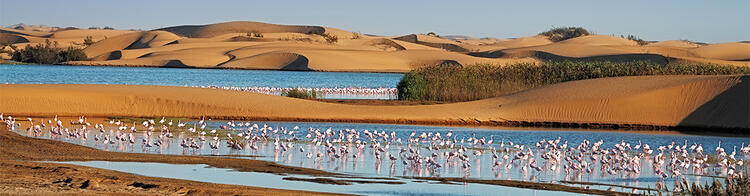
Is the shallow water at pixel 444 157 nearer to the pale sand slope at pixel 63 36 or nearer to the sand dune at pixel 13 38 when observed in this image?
the pale sand slope at pixel 63 36

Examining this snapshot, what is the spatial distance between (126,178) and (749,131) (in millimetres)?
16935

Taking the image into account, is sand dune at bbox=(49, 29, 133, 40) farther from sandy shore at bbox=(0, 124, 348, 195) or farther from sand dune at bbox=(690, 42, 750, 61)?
sandy shore at bbox=(0, 124, 348, 195)

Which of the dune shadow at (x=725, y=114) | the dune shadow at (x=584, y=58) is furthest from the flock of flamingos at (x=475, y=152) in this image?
the dune shadow at (x=584, y=58)

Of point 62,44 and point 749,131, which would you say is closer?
point 749,131

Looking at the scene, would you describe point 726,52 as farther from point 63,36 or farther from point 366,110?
point 63,36

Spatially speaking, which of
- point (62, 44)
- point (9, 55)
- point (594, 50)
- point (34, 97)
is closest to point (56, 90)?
point (34, 97)

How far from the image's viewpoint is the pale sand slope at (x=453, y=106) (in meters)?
25.4

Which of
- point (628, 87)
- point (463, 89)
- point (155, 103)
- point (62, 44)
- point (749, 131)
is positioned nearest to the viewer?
point (749, 131)

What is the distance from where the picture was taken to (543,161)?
52.5 ft

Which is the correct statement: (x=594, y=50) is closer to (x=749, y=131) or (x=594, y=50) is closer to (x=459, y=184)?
(x=749, y=131)

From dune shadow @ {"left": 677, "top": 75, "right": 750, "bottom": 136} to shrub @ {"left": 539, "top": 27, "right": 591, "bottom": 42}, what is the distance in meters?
161

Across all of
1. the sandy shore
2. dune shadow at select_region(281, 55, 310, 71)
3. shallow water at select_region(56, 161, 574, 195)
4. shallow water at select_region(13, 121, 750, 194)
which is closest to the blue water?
dune shadow at select_region(281, 55, 310, 71)

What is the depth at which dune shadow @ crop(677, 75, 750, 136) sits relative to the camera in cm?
2448

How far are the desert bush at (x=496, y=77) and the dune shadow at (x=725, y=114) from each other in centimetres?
801
